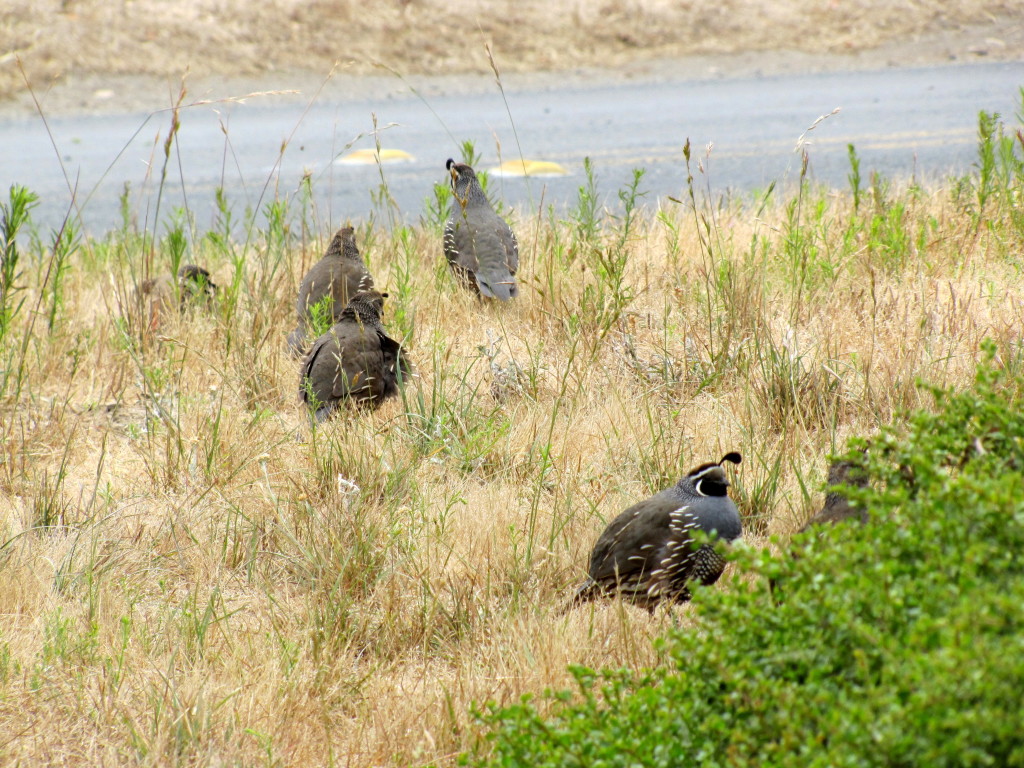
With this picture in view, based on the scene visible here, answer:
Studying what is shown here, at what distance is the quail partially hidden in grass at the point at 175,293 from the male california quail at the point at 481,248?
131 centimetres

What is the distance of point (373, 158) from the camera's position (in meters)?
12.0

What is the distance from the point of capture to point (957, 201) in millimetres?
6254

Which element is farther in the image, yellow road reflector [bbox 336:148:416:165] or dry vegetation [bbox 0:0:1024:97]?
dry vegetation [bbox 0:0:1024:97]

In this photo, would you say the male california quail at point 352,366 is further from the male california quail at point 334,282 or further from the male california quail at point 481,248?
the male california quail at point 481,248

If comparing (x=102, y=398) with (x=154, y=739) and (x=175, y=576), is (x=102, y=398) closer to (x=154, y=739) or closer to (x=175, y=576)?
(x=175, y=576)

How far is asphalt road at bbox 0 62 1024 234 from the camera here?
1020 centimetres

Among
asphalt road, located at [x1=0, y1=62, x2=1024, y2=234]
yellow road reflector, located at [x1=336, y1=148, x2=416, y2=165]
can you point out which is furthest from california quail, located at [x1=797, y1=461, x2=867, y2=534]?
yellow road reflector, located at [x1=336, y1=148, x2=416, y2=165]

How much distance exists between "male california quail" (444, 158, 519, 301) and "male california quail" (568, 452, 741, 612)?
234cm

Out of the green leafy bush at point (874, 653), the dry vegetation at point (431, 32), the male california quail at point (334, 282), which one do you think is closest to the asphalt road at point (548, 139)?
the dry vegetation at point (431, 32)

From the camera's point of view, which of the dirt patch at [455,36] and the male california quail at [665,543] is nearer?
the male california quail at [665,543]

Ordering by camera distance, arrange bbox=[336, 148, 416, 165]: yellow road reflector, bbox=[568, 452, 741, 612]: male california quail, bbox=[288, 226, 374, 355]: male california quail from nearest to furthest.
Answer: bbox=[568, 452, 741, 612]: male california quail < bbox=[288, 226, 374, 355]: male california quail < bbox=[336, 148, 416, 165]: yellow road reflector

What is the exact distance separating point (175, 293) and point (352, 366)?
4.29ft

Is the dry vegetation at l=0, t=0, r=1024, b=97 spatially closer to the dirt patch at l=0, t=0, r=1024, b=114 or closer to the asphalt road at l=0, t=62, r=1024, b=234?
the dirt patch at l=0, t=0, r=1024, b=114

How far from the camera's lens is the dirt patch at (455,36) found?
16.2m
